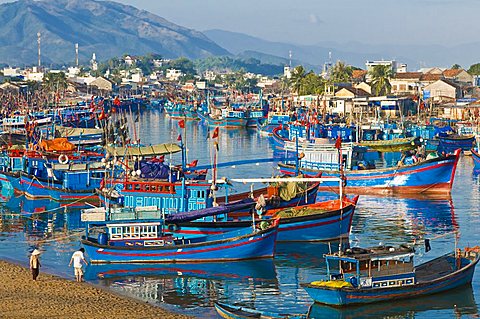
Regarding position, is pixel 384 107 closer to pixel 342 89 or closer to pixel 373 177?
pixel 342 89

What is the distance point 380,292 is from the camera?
1116 inches

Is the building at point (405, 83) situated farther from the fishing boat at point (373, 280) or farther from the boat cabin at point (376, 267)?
the boat cabin at point (376, 267)

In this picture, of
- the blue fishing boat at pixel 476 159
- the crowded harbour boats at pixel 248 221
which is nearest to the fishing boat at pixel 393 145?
the crowded harbour boats at pixel 248 221

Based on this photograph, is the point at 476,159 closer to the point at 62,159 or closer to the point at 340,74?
the point at 62,159

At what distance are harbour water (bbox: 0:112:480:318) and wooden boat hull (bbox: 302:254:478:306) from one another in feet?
0.79

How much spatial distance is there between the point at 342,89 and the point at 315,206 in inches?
3156

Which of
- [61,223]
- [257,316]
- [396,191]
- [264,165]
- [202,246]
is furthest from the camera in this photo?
[264,165]

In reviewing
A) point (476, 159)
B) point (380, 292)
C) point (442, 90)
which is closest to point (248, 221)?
point (380, 292)

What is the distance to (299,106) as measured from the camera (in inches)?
4818

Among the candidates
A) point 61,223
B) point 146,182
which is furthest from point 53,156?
point 146,182

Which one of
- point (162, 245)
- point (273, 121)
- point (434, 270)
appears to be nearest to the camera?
point (434, 270)

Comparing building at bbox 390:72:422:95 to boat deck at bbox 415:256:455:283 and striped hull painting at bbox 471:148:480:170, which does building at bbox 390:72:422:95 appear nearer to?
striped hull painting at bbox 471:148:480:170

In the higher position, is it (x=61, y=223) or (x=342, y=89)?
(x=342, y=89)

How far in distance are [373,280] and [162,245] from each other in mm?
9018
